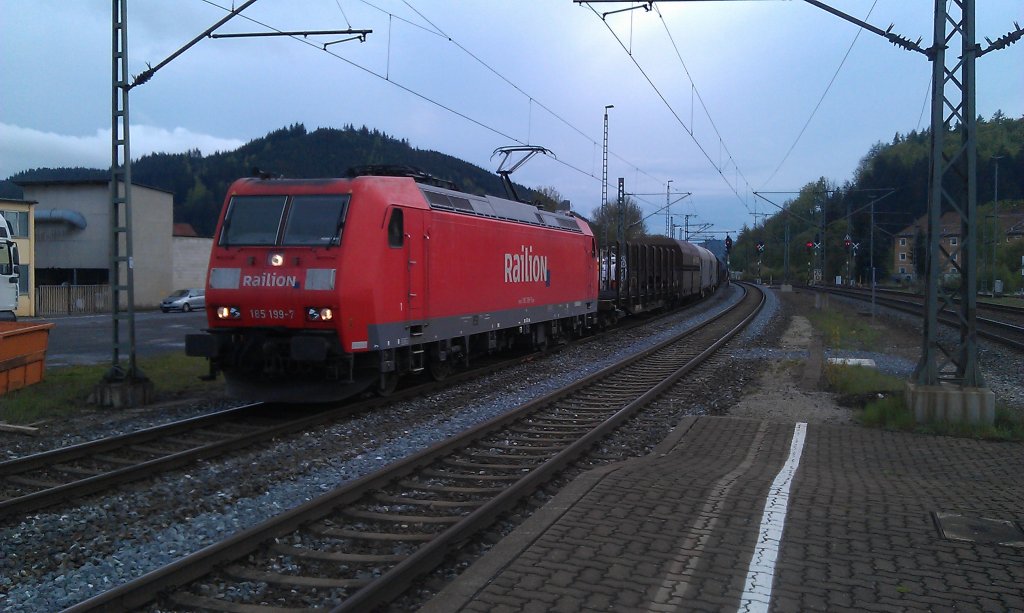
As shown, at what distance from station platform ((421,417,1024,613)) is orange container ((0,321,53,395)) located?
9.54 m

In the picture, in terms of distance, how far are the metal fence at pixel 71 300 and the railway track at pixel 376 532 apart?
3969 centimetres

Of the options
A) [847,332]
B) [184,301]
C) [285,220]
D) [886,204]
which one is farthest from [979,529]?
[886,204]

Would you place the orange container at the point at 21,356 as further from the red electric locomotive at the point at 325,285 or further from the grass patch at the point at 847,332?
the grass patch at the point at 847,332

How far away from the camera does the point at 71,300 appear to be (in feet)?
143

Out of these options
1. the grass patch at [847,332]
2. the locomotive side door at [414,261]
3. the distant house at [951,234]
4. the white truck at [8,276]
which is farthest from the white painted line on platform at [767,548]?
the distant house at [951,234]

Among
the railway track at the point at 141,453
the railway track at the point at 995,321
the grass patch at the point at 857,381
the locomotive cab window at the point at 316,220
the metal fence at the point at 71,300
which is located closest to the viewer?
the railway track at the point at 141,453

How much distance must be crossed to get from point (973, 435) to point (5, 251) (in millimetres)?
23371

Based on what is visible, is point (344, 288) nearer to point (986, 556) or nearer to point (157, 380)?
point (157, 380)

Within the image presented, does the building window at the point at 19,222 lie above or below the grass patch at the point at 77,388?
above

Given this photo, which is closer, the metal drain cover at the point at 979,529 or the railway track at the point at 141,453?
the metal drain cover at the point at 979,529

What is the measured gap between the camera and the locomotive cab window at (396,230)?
1136cm

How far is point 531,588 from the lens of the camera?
4.57 m

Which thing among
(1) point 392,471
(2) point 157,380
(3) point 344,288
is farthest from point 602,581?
(2) point 157,380

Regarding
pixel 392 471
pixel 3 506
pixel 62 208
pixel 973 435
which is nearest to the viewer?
pixel 3 506
